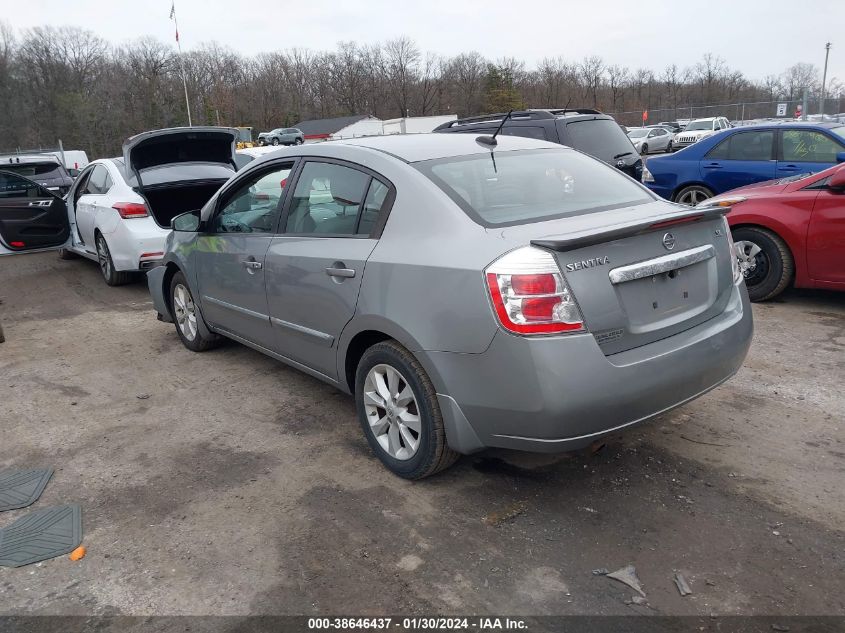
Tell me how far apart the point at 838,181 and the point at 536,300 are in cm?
436

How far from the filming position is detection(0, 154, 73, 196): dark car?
44.9 feet

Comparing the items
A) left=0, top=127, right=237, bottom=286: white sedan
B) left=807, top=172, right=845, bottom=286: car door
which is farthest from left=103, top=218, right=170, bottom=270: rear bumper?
left=807, top=172, right=845, bottom=286: car door

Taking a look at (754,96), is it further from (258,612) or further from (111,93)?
(258,612)

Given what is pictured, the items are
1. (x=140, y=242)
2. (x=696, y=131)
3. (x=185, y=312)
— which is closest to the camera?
(x=185, y=312)

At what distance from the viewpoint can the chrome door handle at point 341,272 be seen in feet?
11.2

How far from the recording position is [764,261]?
6246mm

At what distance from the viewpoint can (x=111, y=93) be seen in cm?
6538

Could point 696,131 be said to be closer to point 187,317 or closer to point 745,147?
point 745,147

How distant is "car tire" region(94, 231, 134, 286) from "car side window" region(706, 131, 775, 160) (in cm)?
804

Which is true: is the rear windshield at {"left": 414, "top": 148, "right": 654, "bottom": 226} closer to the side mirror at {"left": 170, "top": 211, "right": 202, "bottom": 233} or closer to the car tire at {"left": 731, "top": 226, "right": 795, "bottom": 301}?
the side mirror at {"left": 170, "top": 211, "right": 202, "bottom": 233}

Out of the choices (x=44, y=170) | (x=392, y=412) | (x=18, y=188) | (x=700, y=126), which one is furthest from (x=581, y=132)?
(x=700, y=126)

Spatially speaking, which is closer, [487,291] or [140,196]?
[487,291]

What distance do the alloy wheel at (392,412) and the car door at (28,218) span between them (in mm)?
6296

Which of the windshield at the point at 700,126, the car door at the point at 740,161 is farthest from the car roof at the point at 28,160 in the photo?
the windshield at the point at 700,126
